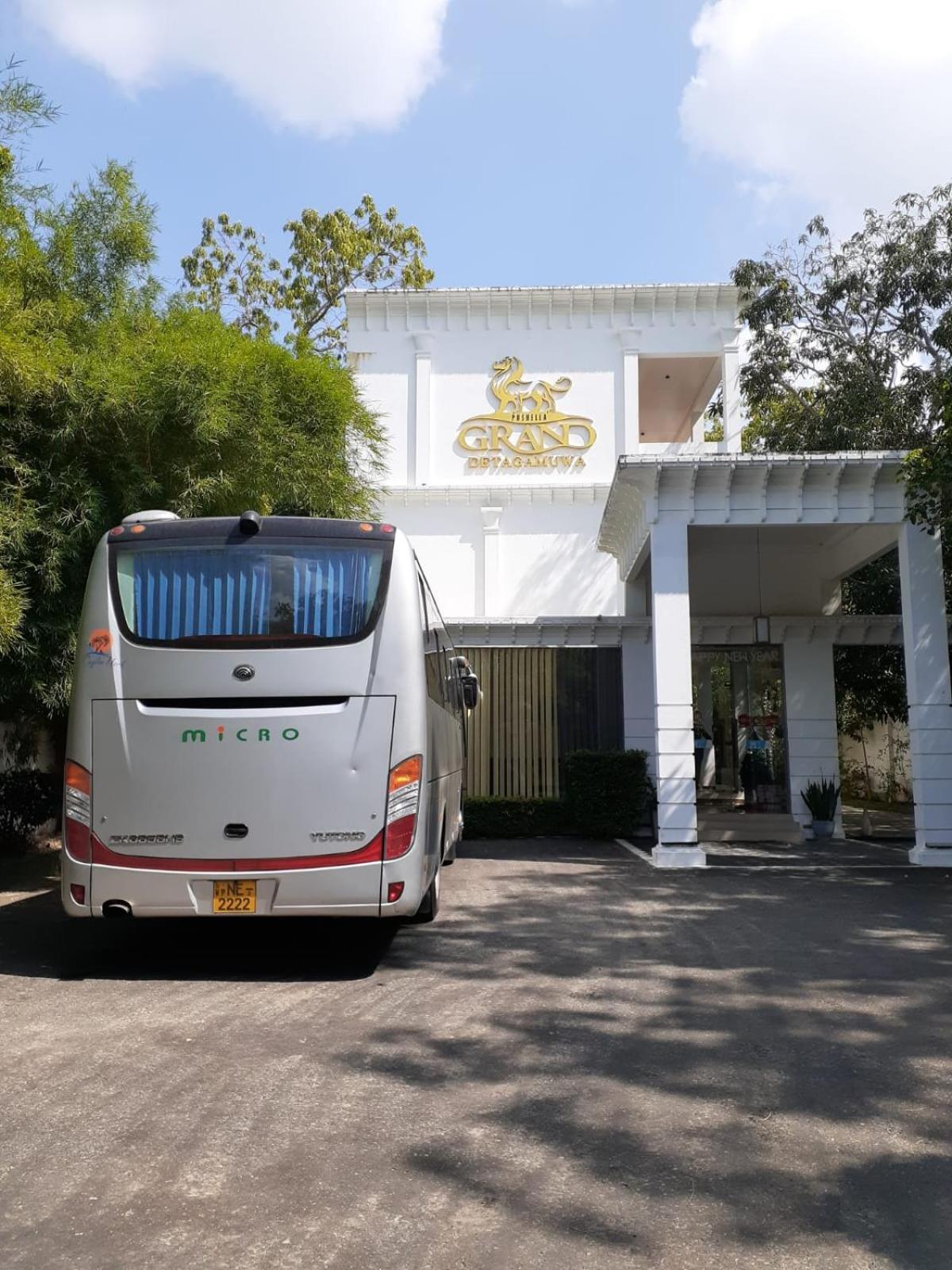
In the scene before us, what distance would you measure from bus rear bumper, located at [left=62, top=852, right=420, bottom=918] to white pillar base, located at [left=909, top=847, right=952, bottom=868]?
8.12 metres

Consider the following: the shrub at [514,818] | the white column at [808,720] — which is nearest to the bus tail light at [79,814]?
the shrub at [514,818]

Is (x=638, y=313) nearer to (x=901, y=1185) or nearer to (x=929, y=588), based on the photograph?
(x=929, y=588)

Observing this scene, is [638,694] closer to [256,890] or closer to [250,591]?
[250,591]

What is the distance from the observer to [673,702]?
12242 mm

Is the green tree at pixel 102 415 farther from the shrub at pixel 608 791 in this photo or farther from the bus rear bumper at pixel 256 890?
Result: the shrub at pixel 608 791

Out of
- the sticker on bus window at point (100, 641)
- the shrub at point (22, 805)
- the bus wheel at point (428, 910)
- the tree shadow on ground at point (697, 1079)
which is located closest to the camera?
the tree shadow on ground at point (697, 1079)

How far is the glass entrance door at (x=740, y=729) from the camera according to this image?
1653cm

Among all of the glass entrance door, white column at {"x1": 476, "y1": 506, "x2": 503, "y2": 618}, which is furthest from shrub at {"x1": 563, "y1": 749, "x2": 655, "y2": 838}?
white column at {"x1": 476, "y1": 506, "x2": 503, "y2": 618}

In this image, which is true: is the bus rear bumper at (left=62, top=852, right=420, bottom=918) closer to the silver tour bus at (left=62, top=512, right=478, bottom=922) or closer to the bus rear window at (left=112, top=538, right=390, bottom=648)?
the silver tour bus at (left=62, top=512, right=478, bottom=922)

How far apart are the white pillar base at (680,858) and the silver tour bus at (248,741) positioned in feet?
19.5

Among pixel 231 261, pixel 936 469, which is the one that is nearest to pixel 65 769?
pixel 936 469

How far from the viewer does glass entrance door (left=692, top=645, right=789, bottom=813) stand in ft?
54.2

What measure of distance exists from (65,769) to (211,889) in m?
1.22

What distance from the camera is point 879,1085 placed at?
4391 mm
